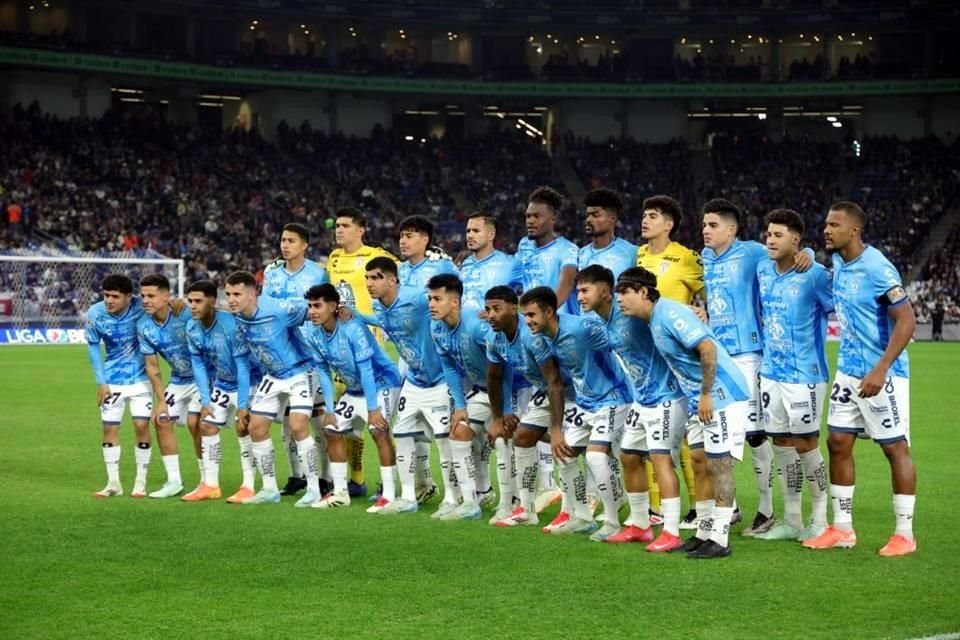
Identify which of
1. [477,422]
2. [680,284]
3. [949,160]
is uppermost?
[949,160]

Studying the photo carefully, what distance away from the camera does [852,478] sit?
9.77 metres

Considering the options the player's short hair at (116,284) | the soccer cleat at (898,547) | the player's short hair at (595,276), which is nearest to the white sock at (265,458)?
the player's short hair at (116,284)

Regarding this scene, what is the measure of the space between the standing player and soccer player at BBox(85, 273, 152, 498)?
102mm

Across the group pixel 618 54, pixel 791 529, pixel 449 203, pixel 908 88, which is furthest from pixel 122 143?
pixel 791 529

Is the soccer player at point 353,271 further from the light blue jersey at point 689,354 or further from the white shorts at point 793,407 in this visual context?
the white shorts at point 793,407

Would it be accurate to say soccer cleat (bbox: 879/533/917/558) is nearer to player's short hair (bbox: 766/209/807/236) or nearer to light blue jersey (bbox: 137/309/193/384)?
player's short hair (bbox: 766/209/807/236)

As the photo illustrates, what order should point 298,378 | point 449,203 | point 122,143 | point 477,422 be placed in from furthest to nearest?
point 449,203, point 122,143, point 298,378, point 477,422

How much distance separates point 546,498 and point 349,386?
2108mm

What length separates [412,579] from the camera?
8672 millimetres

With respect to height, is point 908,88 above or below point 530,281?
above

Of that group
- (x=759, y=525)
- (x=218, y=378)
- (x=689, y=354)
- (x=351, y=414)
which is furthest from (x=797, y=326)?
(x=218, y=378)

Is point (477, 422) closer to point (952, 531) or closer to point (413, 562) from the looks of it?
point (413, 562)

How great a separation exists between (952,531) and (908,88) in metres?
52.1

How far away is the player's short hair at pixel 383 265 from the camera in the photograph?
1180cm
